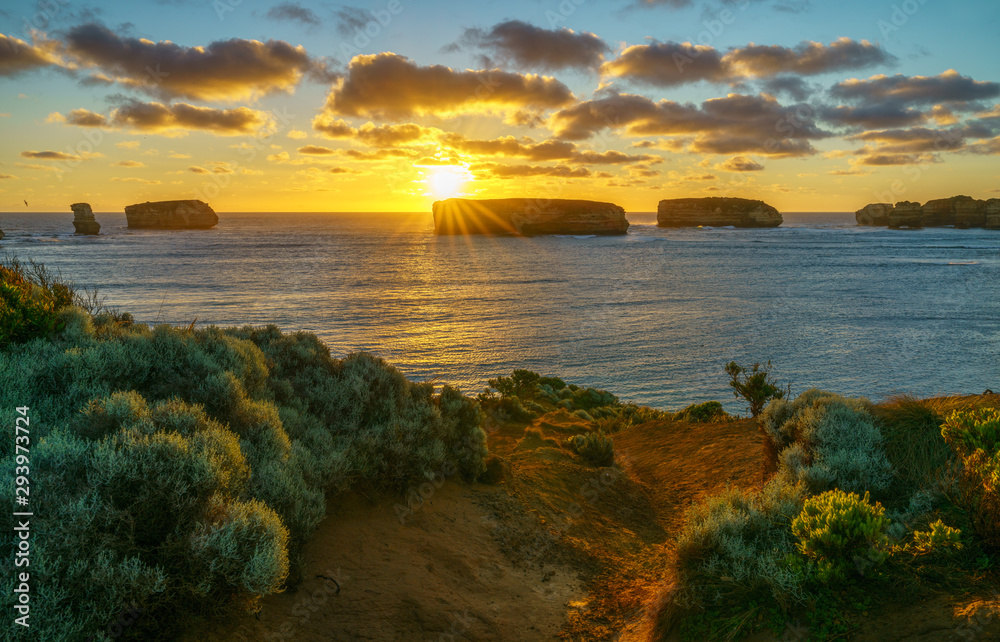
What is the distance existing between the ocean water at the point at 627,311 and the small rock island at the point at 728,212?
79246 millimetres

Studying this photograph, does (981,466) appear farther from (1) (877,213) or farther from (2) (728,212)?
(1) (877,213)

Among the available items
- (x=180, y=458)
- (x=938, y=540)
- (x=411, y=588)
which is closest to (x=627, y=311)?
(x=938, y=540)

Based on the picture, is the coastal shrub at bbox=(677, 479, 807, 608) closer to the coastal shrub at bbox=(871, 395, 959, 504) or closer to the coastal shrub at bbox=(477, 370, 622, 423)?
the coastal shrub at bbox=(871, 395, 959, 504)

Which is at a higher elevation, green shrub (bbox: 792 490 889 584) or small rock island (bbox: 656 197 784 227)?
small rock island (bbox: 656 197 784 227)

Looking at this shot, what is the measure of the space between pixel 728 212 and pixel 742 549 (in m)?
163

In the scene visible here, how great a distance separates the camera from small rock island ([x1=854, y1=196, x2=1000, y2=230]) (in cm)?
12156

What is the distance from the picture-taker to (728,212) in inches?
5940

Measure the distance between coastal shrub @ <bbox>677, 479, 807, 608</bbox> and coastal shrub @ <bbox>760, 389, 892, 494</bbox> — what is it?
85cm

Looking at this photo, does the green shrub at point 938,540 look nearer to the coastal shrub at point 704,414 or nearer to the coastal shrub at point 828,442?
the coastal shrub at point 828,442

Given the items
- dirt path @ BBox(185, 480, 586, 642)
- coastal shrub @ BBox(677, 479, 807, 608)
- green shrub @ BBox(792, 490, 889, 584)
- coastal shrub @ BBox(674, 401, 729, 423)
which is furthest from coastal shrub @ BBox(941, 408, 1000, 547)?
coastal shrub @ BBox(674, 401, 729, 423)

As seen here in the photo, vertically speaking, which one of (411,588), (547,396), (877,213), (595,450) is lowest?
(547,396)

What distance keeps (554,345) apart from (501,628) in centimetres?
2175

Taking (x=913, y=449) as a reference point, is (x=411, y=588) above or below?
below

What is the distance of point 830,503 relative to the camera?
4.60 metres
